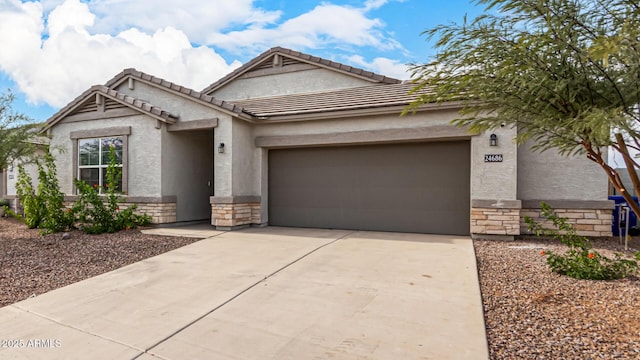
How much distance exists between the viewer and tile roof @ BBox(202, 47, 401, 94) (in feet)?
39.1

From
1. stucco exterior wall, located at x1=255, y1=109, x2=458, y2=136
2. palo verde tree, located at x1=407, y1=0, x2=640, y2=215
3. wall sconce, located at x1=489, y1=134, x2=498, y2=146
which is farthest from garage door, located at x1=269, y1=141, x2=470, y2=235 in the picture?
palo verde tree, located at x1=407, y1=0, x2=640, y2=215

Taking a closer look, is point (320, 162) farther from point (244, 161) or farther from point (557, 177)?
point (557, 177)

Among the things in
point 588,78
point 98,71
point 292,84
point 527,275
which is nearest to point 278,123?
point 292,84

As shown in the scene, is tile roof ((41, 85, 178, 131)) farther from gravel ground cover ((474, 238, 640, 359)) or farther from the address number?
gravel ground cover ((474, 238, 640, 359))

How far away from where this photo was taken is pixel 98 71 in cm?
1508

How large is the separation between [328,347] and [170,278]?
10.5 feet

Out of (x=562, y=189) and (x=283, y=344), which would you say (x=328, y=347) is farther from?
(x=562, y=189)

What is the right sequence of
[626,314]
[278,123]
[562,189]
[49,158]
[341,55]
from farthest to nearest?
1. [341,55]
2. [278,123]
3. [49,158]
4. [562,189]
5. [626,314]

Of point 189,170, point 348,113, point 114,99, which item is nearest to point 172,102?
point 114,99

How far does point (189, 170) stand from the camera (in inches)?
443

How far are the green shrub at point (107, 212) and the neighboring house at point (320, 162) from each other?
0.50 metres

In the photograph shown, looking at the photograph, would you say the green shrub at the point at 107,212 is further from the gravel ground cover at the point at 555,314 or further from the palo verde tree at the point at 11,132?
the gravel ground cover at the point at 555,314

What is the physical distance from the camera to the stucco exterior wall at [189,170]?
34.0ft

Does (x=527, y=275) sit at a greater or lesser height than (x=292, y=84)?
lesser
